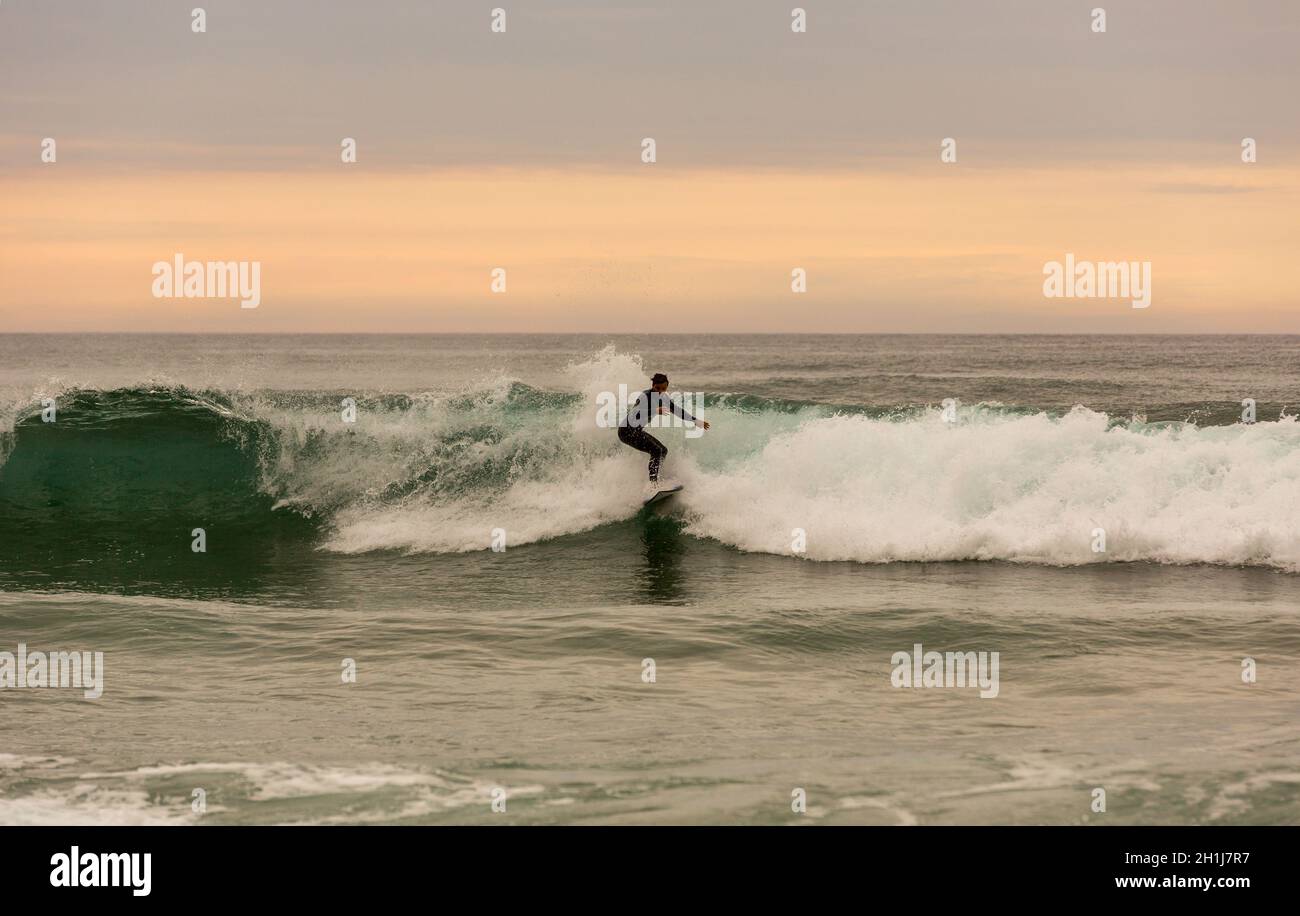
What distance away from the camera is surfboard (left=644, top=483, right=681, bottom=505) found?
55.3ft

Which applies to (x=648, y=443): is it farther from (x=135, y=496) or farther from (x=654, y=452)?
(x=135, y=496)

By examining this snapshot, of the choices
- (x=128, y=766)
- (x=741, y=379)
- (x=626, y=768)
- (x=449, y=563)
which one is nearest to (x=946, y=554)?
(x=449, y=563)

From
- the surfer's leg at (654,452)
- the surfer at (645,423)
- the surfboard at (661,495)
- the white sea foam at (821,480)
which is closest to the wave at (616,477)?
the white sea foam at (821,480)

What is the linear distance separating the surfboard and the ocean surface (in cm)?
13

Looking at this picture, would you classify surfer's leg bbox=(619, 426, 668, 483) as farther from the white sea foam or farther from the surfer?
the white sea foam

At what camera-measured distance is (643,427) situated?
17.2 meters

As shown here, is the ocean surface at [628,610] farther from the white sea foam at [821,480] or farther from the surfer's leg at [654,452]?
the surfer's leg at [654,452]

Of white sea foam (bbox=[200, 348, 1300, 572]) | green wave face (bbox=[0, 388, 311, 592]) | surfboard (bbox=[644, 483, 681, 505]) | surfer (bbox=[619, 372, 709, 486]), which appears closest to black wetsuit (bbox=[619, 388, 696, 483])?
surfer (bbox=[619, 372, 709, 486])

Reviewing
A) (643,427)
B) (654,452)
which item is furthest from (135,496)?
(654,452)

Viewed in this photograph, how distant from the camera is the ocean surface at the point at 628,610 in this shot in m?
6.54

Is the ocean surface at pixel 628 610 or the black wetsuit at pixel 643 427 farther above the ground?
the black wetsuit at pixel 643 427

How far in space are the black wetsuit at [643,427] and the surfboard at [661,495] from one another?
0.68ft

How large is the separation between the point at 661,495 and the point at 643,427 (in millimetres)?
1020

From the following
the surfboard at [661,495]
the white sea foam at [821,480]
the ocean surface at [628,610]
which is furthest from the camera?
the surfboard at [661,495]
